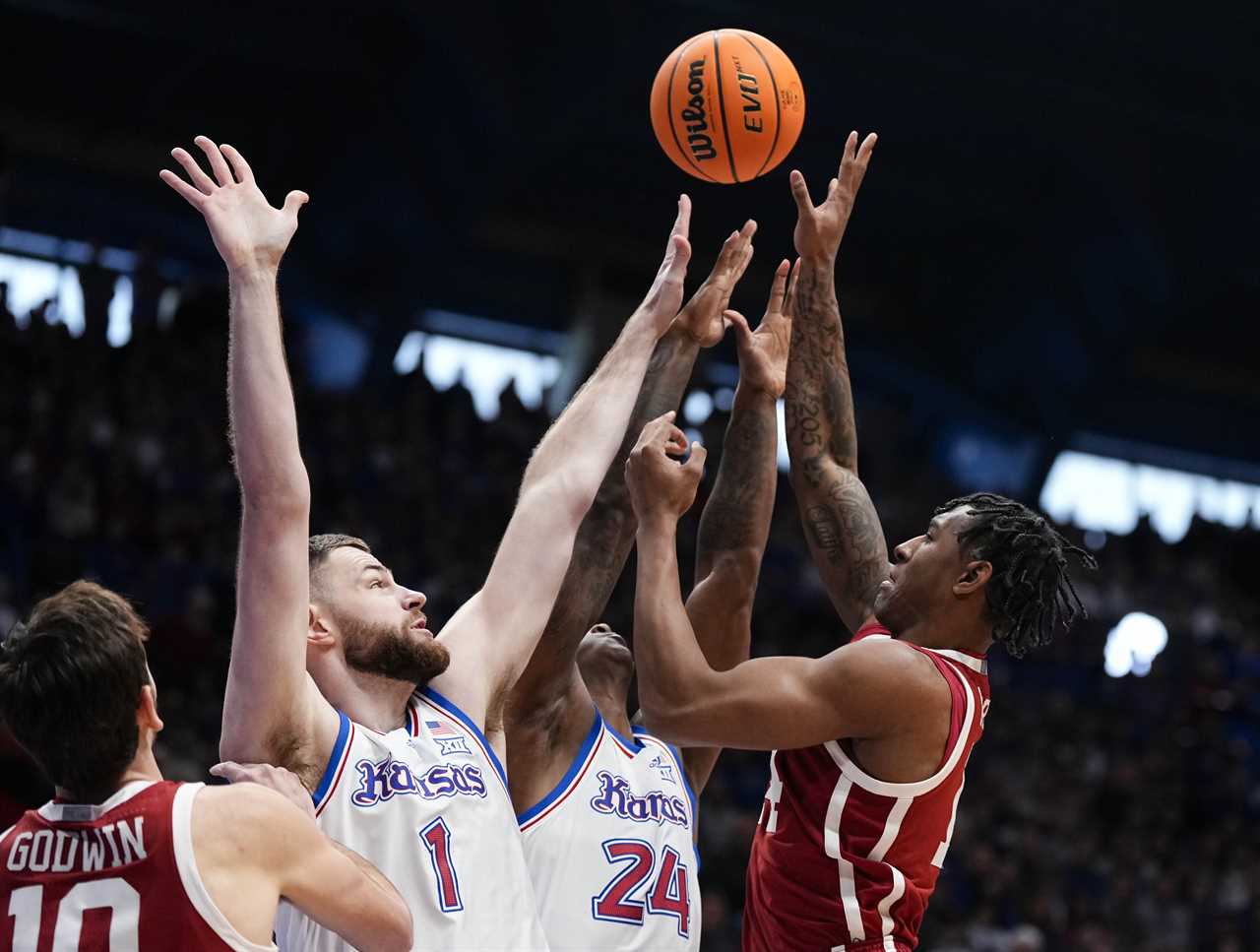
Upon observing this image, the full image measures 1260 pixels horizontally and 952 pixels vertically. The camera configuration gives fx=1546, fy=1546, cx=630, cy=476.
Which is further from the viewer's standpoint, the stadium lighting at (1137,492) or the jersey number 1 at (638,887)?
the stadium lighting at (1137,492)

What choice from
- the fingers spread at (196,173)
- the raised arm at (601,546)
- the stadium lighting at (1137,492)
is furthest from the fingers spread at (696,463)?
the stadium lighting at (1137,492)

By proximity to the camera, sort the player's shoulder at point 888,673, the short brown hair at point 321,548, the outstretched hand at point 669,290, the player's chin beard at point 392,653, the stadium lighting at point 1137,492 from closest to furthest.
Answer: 1. the player's chin beard at point 392,653
2. the short brown hair at point 321,548
3. the player's shoulder at point 888,673
4. the outstretched hand at point 669,290
5. the stadium lighting at point 1137,492

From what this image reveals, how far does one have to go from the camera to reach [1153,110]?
48.4 ft

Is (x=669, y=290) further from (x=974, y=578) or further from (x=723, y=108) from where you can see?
(x=974, y=578)

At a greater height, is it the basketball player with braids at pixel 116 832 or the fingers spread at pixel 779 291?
the fingers spread at pixel 779 291

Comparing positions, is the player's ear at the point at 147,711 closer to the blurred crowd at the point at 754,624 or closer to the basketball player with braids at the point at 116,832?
the basketball player with braids at the point at 116,832

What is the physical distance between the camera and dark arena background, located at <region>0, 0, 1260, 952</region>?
40.5 ft

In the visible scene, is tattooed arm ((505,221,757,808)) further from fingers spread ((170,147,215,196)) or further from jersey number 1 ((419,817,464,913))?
fingers spread ((170,147,215,196))

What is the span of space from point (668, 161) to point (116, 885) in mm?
14770

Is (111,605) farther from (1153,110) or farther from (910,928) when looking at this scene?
(1153,110)

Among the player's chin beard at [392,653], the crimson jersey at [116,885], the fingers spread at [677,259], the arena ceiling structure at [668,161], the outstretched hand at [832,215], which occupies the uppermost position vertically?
the arena ceiling structure at [668,161]

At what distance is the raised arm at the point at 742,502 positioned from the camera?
4.50 meters

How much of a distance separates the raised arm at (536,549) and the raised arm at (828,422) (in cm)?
A: 77

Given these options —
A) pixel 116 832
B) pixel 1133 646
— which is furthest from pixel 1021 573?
pixel 1133 646
